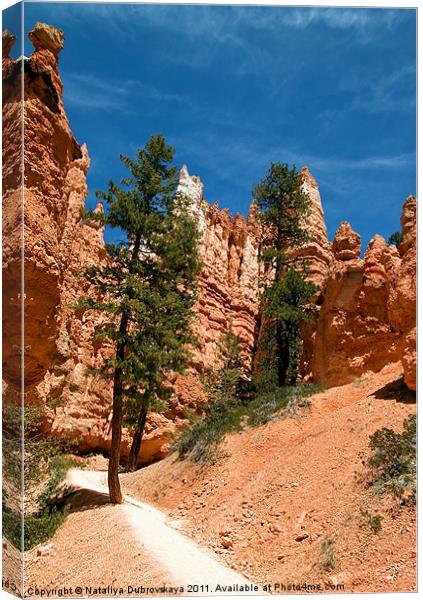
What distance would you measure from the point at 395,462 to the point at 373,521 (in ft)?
4.38

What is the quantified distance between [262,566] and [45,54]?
10.3 m

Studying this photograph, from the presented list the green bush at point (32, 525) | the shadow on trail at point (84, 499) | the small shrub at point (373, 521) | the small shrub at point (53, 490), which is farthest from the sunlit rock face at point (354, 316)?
the green bush at point (32, 525)

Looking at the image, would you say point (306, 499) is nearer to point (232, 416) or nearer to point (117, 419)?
point (117, 419)

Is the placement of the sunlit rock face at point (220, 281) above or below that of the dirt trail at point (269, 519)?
above

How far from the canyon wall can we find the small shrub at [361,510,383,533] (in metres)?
3.44

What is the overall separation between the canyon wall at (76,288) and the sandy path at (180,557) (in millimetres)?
3160

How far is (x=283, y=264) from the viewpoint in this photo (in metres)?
19.9

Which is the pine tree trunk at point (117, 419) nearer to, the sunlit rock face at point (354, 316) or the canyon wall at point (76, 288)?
the canyon wall at point (76, 288)

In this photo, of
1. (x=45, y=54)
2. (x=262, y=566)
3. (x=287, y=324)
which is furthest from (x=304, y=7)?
(x=287, y=324)

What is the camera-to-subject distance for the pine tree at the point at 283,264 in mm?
18531

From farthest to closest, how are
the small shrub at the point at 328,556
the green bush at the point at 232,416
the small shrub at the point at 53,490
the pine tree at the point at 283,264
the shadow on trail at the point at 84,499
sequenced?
the pine tree at the point at 283,264
the green bush at the point at 232,416
the shadow on trail at the point at 84,499
the small shrub at the point at 53,490
the small shrub at the point at 328,556

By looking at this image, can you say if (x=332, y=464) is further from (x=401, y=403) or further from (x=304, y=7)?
(x=304, y=7)

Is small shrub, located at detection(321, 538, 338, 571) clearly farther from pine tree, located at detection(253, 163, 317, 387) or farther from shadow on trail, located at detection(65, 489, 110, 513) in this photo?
pine tree, located at detection(253, 163, 317, 387)

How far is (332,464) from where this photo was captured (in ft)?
34.1
